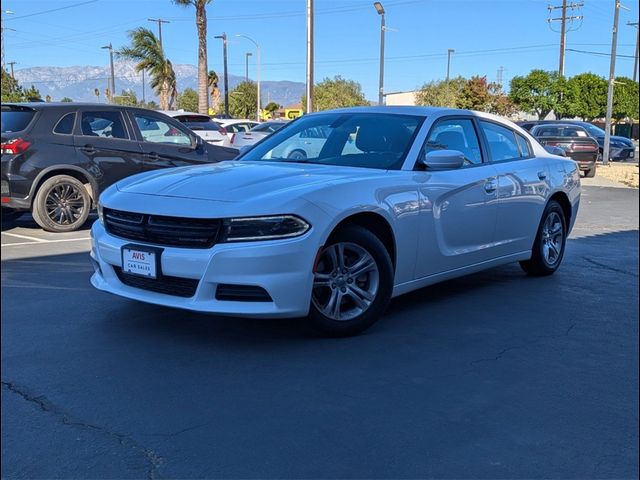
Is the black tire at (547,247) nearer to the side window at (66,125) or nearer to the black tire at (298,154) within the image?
the black tire at (298,154)

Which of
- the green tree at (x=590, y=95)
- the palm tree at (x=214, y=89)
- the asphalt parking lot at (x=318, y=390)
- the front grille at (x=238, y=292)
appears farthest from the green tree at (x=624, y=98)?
the front grille at (x=238, y=292)

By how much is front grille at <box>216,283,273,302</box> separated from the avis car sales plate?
412 millimetres

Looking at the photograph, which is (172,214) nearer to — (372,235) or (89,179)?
(372,235)

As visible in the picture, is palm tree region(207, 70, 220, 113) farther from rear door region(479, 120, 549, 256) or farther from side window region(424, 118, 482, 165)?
side window region(424, 118, 482, 165)

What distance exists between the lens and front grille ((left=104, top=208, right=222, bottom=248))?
412 centimetres

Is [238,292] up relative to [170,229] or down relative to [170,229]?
down

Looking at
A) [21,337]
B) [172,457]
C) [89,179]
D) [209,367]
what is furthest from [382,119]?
[89,179]

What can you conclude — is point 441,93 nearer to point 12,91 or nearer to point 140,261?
point 12,91

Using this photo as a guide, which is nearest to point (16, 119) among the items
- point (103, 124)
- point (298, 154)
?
point (103, 124)

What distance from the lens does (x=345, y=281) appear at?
15.0 ft

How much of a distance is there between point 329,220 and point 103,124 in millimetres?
6009

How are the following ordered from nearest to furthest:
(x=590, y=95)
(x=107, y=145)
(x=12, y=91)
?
(x=107, y=145), (x=12, y=91), (x=590, y=95)

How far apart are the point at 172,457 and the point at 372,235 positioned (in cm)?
216

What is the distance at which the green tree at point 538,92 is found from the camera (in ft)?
142
